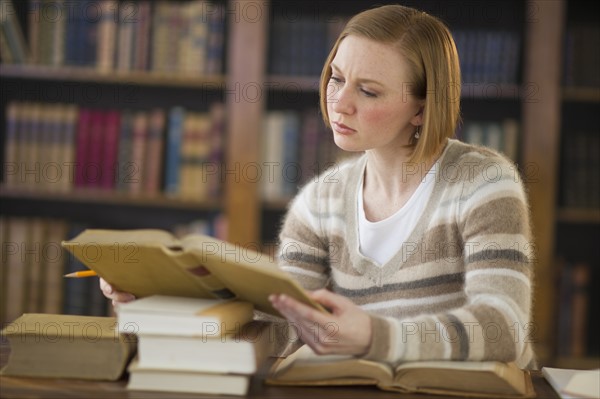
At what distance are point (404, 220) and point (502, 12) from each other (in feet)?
5.57

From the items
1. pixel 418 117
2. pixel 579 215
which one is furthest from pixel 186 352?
pixel 579 215

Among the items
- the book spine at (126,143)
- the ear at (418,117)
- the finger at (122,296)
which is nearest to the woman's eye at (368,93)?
the ear at (418,117)

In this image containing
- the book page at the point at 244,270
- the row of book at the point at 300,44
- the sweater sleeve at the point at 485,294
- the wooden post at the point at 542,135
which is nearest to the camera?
the book page at the point at 244,270

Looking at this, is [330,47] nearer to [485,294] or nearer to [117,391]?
[485,294]

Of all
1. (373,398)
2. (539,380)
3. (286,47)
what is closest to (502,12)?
(286,47)

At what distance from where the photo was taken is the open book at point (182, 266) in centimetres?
107

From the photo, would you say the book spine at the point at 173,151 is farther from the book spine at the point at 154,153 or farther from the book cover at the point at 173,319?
the book cover at the point at 173,319

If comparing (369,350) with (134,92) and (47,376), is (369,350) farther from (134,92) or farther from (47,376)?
(134,92)

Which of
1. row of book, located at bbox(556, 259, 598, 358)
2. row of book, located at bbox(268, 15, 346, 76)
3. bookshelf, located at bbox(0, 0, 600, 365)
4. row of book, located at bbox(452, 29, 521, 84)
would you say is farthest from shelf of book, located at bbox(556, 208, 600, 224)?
row of book, located at bbox(268, 15, 346, 76)

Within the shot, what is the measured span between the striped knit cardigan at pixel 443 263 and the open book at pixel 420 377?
0.09ft

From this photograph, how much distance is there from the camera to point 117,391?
1.08 m

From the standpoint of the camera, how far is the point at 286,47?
111 inches

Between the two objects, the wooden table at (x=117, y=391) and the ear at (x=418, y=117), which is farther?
the ear at (x=418, y=117)

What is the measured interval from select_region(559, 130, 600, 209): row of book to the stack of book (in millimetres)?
1937
